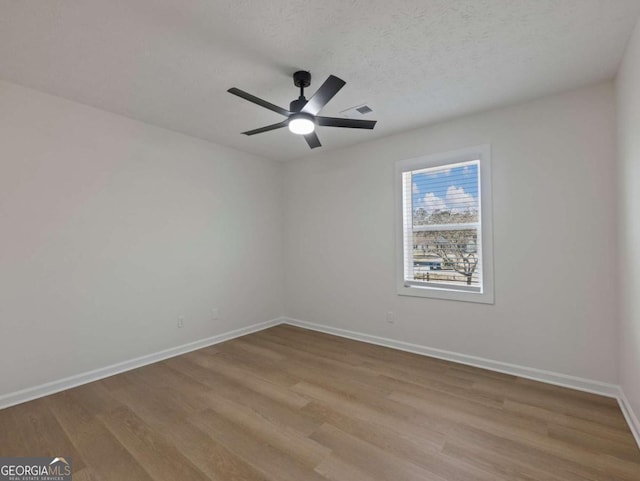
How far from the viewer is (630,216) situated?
2.09m

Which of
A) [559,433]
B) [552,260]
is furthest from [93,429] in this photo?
[552,260]

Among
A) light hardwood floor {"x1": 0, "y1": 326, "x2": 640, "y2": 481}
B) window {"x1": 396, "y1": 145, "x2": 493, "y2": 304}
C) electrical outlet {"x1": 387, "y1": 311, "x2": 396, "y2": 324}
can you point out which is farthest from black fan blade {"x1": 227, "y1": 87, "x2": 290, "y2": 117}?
electrical outlet {"x1": 387, "y1": 311, "x2": 396, "y2": 324}

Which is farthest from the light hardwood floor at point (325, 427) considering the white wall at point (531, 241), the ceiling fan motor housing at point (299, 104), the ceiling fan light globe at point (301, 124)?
the ceiling fan motor housing at point (299, 104)

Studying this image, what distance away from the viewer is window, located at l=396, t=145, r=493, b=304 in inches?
123

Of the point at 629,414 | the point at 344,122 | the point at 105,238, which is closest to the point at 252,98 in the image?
the point at 344,122

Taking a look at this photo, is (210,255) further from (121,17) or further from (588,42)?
(588,42)

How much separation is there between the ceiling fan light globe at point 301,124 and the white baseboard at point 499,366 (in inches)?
106

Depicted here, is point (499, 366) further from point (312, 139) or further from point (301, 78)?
point (301, 78)

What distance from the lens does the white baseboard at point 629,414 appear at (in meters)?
1.95

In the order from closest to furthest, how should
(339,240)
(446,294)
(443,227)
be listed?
(446,294) → (443,227) → (339,240)

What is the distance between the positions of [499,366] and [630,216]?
172cm

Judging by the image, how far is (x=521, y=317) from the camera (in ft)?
9.53

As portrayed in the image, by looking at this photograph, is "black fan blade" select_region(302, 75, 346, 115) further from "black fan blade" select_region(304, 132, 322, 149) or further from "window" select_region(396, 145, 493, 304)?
"window" select_region(396, 145, 493, 304)

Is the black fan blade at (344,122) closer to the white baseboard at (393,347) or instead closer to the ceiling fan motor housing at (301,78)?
the ceiling fan motor housing at (301,78)
